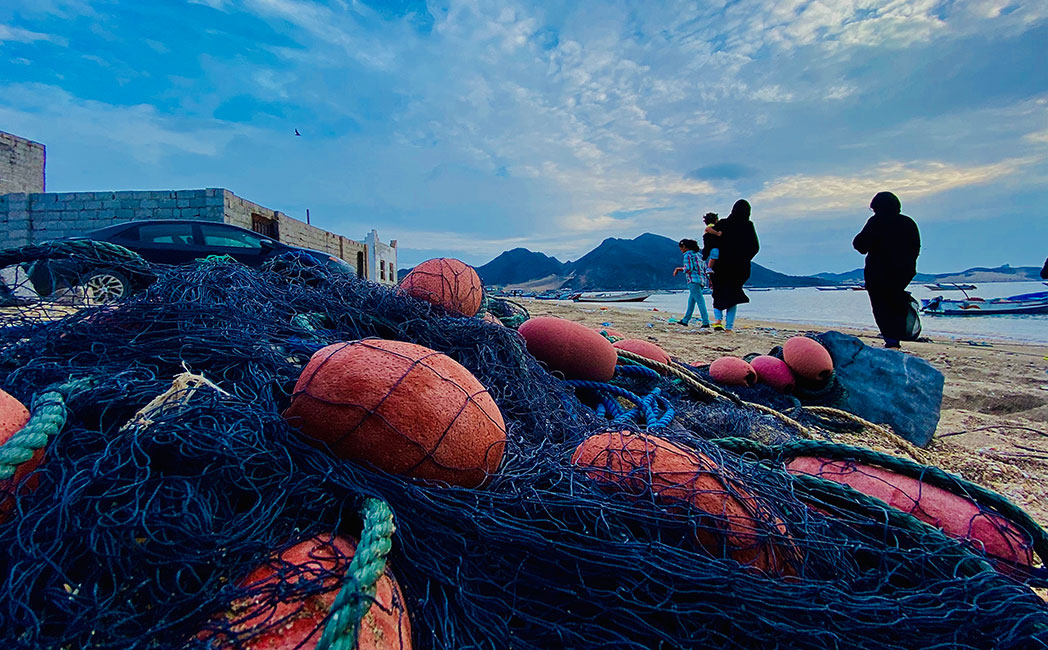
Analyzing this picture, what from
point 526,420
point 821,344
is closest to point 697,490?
point 526,420

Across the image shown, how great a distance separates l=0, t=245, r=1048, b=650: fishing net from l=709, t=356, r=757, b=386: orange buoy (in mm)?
2392

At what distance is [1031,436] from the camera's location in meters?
3.55

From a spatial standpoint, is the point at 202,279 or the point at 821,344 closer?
the point at 202,279

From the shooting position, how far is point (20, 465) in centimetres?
126

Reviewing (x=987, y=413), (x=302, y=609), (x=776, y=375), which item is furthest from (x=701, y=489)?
(x=987, y=413)

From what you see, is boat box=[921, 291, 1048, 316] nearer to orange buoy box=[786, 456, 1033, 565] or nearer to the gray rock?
the gray rock

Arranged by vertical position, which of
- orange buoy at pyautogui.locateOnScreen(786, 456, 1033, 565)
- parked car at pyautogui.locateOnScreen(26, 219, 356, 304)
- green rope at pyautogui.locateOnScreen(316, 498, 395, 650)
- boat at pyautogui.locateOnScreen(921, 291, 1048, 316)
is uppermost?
parked car at pyautogui.locateOnScreen(26, 219, 356, 304)

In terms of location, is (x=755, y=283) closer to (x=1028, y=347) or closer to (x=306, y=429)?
(x=1028, y=347)

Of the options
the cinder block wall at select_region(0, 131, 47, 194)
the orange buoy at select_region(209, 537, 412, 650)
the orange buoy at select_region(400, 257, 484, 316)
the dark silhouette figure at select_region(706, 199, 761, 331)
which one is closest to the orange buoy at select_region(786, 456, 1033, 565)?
Answer: the orange buoy at select_region(209, 537, 412, 650)

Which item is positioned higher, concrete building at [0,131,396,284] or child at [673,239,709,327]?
concrete building at [0,131,396,284]

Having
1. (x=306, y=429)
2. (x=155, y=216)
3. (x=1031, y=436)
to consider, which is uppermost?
(x=155, y=216)

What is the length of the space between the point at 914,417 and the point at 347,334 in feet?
12.9

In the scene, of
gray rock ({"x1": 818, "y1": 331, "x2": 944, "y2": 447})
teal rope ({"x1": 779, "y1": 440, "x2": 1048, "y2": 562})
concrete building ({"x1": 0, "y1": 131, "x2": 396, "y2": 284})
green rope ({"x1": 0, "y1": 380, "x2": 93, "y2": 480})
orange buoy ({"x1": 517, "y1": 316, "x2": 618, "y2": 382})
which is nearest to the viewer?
green rope ({"x1": 0, "y1": 380, "x2": 93, "y2": 480})

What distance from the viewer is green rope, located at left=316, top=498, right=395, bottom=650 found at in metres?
0.98
